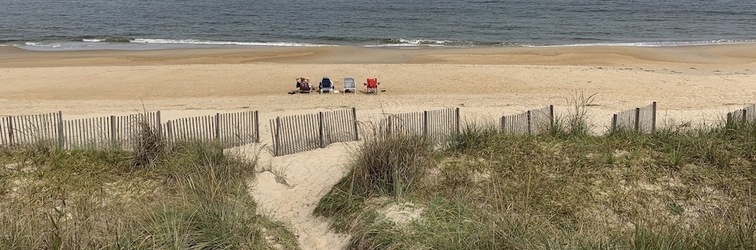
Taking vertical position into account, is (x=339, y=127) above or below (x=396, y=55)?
below

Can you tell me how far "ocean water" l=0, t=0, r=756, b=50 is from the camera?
41656 millimetres

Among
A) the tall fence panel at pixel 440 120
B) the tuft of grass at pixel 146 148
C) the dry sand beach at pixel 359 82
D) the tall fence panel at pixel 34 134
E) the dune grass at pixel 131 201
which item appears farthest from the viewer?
the dry sand beach at pixel 359 82

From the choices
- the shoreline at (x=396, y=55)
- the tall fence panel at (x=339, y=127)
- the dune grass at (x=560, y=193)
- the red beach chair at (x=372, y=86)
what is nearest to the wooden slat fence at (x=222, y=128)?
the tall fence panel at (x=339, y=127)

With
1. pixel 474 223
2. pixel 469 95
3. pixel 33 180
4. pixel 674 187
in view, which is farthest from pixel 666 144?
pixel 469 95

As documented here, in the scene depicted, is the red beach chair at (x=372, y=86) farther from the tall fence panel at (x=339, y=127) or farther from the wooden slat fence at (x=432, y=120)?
the wooden slat fence at (x=432, y=120)

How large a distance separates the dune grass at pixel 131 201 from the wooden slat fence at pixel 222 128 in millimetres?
1768

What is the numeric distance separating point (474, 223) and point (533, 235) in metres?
0.70

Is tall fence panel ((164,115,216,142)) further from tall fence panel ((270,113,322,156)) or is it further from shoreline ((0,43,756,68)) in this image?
shoreline ((0,43,756,68))

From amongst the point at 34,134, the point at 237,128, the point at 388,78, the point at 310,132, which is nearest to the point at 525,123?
the point at 310,132

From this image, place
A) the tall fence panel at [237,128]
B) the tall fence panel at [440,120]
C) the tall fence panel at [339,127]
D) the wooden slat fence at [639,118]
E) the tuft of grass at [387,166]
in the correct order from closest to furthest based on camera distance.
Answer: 1. the tuft of grass at [387,166]
2. the wooden slat fence at [639,118]
3. the tall fence panel at [237,128]
4. the tall fence panel at [339,127]
5. the tall fence panel at [440,120]

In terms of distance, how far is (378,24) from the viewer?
1980 inches

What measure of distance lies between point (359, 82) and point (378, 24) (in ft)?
85.0

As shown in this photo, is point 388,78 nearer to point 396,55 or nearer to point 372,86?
point 372,86

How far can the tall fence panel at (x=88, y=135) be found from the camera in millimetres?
11547
